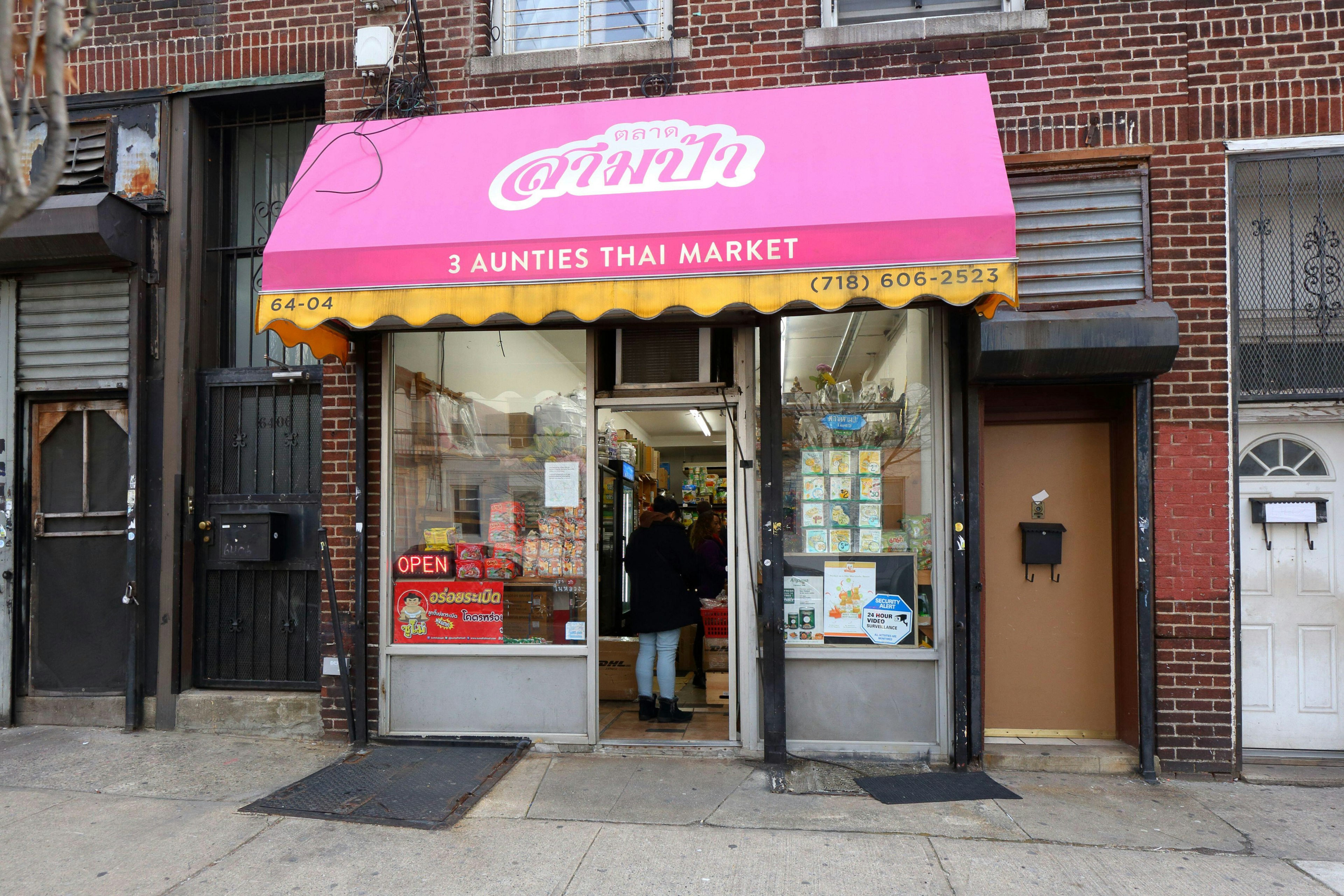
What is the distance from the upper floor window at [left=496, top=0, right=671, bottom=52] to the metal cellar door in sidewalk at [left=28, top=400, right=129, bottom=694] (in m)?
4.27

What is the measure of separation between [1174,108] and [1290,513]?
2822mm

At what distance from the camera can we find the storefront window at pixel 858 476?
20.2 feet

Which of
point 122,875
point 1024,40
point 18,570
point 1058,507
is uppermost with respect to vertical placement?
A: point 1024,40

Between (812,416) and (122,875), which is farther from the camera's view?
(812,416)

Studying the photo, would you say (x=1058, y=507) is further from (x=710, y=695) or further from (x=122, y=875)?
(x=122, y=875)

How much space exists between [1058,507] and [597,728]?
358 cm

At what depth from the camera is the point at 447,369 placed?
21.8ft

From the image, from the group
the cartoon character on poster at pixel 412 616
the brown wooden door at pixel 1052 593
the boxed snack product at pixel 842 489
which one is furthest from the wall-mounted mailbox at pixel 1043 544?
the cartoon character on poster at pixel 412 616

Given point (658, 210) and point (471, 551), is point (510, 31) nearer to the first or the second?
point (658, 210)

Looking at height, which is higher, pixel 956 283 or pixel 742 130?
pixel 742 130

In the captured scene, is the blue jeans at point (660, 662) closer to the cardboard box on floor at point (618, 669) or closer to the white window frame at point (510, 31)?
the cardboard box on floor at point (618, 669)

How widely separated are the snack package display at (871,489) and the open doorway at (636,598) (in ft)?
3.10

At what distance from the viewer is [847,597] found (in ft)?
20.3

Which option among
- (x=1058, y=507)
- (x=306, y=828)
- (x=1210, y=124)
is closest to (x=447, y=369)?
(x=306, y=828)
